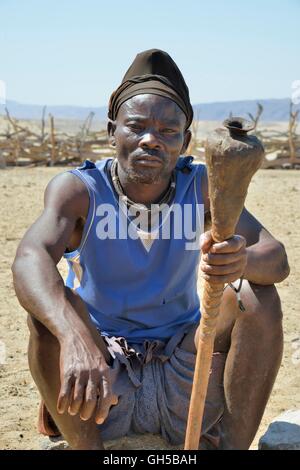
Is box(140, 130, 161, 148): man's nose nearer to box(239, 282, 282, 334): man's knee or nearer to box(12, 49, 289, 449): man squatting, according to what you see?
box(12, 49, 289, 449): man squatting

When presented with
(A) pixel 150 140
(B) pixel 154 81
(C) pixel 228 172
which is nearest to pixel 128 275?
(A) pixel 150 140

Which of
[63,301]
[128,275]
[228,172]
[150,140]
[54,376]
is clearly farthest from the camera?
[128,275]

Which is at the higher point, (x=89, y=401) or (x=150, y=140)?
(x=150, y=140)

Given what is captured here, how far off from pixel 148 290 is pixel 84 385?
852mm

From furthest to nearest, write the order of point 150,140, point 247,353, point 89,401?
point 150,140
point 247,353
point 89,401

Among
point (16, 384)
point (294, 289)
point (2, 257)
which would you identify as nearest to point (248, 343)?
point (16, 384)

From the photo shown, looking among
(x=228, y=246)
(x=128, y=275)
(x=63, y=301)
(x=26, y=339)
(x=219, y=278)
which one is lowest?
(x=26, y=339)

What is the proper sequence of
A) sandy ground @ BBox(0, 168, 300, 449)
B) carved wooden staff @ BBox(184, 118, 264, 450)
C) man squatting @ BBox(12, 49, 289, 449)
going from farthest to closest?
sandy ground @ BBox(0, 168, 300, 449) < man squatting @ BBox(12, 49, 289, 449) < carved wooden staff @ BBox(184, 118, 264, 450)

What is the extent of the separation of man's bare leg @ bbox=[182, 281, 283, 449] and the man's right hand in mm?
662

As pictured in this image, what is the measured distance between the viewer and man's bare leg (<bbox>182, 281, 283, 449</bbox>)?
2711 mm

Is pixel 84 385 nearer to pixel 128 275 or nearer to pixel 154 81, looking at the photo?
pixel 128 275

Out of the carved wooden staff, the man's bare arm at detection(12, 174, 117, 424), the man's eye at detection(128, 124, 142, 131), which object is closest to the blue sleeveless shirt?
the man's bare arm at detection(12, 174, 117, 424)

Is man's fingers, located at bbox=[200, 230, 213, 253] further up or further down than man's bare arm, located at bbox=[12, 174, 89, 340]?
further up

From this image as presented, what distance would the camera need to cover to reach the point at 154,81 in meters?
3.01
